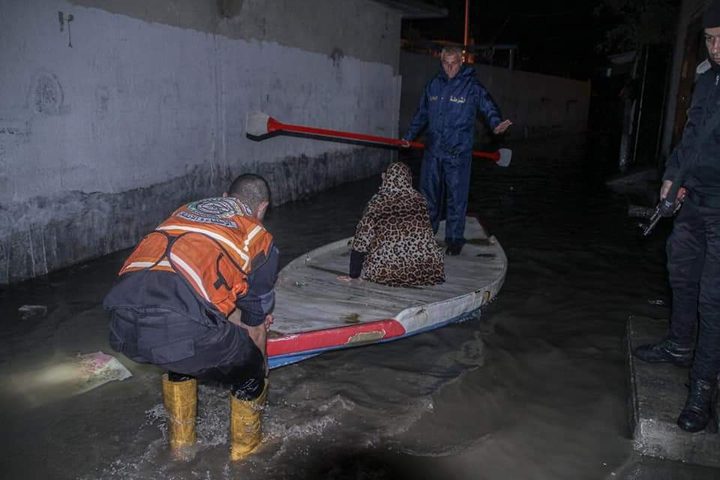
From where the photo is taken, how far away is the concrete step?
3.08m

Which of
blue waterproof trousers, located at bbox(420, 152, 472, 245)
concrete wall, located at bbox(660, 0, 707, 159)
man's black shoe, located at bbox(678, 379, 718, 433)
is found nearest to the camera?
man's black shoe, located at bbox(678, 379, 718, 433)

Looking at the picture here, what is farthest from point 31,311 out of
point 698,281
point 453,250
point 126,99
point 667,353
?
point 698,281

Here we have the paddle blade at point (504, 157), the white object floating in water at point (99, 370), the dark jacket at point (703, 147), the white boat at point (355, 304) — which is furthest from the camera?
the paddle blade at point (504, 157)

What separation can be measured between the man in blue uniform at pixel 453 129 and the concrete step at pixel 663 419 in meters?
2.54

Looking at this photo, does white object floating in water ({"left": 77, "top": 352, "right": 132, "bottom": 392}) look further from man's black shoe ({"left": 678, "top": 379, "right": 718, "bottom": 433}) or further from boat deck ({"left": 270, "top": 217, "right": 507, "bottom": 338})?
man's black shoe ({"left": 678, "top": 379, "right": 718, "bottom": 433})

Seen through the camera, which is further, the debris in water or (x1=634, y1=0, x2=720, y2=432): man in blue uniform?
the debris in water

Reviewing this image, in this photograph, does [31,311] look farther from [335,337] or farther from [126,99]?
[335,337]

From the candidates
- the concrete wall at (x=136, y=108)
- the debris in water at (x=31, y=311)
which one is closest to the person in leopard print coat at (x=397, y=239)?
the debris in water at (x=31, y=311)

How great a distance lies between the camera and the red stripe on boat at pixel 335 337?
3.45 meters

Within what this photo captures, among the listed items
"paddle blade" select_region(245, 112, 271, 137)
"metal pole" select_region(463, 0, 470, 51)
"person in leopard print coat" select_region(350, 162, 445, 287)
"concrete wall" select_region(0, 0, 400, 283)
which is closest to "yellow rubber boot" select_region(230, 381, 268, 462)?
"person in leopard print coat" select_region(350, 162, 445, 287)

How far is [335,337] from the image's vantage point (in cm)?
363

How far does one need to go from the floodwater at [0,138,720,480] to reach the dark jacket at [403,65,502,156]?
162 cm

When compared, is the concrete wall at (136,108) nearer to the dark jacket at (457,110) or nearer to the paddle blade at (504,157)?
the dark jacket at (457,110)

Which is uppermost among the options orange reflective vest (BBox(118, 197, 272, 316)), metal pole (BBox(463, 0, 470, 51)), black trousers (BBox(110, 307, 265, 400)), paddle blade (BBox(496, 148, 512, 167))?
metal pole (BBox(463, 0, 470, 51))
